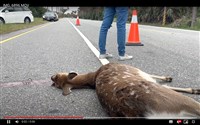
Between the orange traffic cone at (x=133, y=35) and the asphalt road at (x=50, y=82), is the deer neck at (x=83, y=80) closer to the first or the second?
the asphalt road at (x=50, y=82)

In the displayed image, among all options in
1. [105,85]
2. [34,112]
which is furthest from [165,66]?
[34,112]

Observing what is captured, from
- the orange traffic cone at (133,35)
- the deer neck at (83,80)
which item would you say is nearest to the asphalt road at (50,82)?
the deer neck at (83,80)

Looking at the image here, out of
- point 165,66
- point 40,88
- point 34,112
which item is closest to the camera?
point 34,112

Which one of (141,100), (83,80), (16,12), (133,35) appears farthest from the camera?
(133,35)

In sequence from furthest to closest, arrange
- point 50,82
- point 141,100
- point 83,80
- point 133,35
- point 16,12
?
point 133,35 < point 50,82 < point 16,12 < point 83,80 < point 141,100

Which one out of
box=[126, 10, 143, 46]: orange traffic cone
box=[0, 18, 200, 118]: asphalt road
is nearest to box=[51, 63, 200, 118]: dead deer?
box=[0, 18, 200, 118]: asphalt road

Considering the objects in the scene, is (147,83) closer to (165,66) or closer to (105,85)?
(105,85)

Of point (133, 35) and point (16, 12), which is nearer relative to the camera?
point (16, 12)

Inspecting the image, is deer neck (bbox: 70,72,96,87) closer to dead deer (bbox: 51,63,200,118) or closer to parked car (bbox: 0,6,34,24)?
dead deer (bbox: 51,63,200,118)

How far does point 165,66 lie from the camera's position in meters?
4.92

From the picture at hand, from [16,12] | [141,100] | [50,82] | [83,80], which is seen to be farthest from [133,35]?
[141,100]

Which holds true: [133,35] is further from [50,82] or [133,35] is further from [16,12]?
[16,12]
